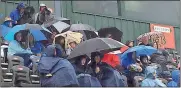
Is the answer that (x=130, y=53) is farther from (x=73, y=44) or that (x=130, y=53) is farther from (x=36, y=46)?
(x=36, y=46)

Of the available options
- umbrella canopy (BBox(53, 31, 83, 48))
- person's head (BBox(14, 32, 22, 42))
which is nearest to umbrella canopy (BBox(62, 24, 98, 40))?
umbrella canopy (BBox(53, 31, 83, 48))

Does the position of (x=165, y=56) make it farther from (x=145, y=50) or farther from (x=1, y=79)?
(x=1, y=79)

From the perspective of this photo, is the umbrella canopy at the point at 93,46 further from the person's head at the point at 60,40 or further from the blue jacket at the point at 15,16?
the blue jacket at the point at 15,16

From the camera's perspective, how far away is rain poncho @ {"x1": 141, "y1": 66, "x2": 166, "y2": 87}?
1046cm

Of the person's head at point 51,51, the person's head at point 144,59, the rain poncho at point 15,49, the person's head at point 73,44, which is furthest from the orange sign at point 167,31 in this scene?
the person's head at point 51,51

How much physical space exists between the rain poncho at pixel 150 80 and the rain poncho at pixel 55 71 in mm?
1905

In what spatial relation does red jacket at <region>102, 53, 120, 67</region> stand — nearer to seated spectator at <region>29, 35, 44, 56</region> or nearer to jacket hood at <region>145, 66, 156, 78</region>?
jacket hood at <region>145, 66, 156, 78</region>

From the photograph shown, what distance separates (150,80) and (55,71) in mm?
2406

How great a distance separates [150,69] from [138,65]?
57 centimetres

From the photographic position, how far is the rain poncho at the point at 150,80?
34.3 ft

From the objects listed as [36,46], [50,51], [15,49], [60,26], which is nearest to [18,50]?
[15,49]

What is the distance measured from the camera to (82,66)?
9.84 meters

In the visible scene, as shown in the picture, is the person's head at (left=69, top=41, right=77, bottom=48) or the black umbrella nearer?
the person's head at (left=69, top=41, right=77, bottom=48)

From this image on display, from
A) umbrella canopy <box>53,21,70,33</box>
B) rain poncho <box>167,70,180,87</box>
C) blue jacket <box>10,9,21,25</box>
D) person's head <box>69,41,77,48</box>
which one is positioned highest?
blue jacket <box>10,9,21,25</box>
